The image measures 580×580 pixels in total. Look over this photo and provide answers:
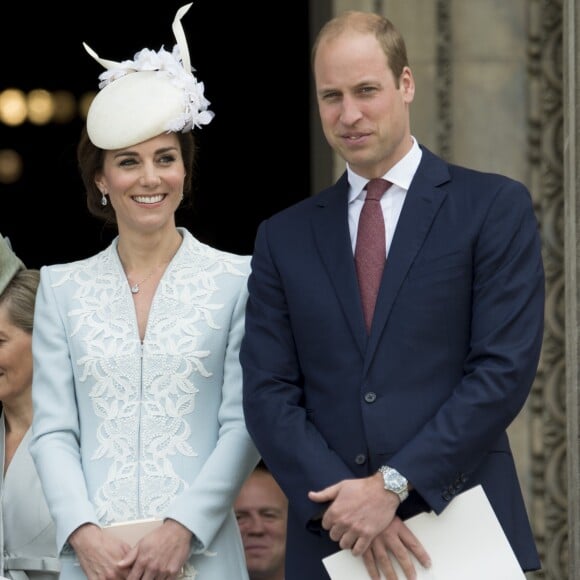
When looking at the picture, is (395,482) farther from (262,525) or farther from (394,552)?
(262,525)

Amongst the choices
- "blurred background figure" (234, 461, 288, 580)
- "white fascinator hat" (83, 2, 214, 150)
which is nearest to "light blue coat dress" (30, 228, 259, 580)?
"white fascinator hat" (83, 2, 214, 150)

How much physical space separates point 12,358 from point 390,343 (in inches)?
65.9

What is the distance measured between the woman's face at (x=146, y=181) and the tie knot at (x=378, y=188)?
0.67 metres

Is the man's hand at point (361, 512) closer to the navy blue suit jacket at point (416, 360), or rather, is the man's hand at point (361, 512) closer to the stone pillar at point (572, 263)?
the navy blue suit jacket at point (416, 360)

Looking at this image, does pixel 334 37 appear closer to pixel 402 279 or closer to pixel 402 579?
pixel 402 279

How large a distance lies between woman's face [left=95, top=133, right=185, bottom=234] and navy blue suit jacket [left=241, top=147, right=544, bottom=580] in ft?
1.93

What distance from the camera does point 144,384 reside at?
4637 millimetres

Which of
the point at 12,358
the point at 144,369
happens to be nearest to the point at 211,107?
the point at 12,358

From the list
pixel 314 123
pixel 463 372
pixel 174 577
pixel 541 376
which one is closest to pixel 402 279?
pixel 463 372

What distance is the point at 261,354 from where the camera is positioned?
4.28 meters

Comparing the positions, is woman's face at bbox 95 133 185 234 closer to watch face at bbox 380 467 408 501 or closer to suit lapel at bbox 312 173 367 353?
suit lapel at bbox 312 173 367 353

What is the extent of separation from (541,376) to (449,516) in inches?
101

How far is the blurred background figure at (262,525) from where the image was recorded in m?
5.61

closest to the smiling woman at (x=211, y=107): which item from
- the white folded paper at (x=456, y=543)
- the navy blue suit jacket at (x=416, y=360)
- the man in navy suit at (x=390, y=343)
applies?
the man in navy suit at (x=390, y=343)
